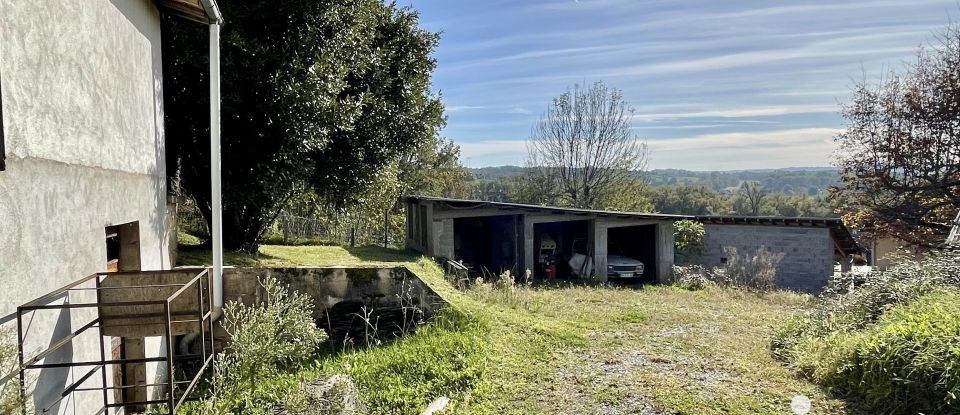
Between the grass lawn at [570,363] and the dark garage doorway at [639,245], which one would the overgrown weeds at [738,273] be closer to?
the dark garage doorway at [639,245]

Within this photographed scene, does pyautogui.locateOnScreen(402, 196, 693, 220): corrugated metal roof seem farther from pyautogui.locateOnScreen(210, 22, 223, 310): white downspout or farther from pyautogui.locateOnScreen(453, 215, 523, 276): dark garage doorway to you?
pyautogui.locateOnScreen(210, 22, 223, 310): white downspout

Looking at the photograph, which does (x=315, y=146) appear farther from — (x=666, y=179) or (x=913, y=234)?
(x=666, y=179)

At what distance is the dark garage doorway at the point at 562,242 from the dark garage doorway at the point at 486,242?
108cm

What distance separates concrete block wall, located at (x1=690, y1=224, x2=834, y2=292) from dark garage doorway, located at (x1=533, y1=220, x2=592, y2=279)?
579 cm

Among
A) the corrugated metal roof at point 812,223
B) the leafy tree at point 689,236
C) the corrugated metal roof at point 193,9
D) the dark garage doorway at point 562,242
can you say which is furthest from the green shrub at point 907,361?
the leafy tree at point 689,236

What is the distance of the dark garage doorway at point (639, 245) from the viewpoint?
18359mm

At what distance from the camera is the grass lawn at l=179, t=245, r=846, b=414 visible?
555 cm

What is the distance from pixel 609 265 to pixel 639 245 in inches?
98.3

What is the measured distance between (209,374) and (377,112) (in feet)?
19.7

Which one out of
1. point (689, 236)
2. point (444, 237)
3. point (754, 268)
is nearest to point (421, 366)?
point (444, 237)

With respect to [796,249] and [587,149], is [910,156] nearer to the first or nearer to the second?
[796,249]

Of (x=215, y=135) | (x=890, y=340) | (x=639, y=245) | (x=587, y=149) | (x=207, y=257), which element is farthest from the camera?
(x=587, y=149)

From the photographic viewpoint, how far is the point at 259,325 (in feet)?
17.6

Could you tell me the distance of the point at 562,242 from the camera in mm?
18906
